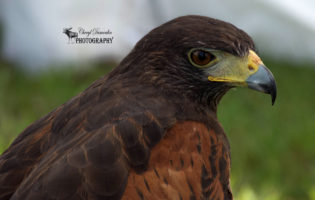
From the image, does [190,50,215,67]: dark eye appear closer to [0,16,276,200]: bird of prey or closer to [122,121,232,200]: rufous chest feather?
[0,16,276,200]: bird of prey

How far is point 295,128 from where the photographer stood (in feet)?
19.6

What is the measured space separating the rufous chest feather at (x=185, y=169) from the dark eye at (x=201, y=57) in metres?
0.28

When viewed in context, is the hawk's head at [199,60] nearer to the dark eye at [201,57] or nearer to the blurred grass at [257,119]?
the dark eye at [201,57]

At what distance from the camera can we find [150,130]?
8.49ft

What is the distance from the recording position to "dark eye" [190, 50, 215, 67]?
2.79 m

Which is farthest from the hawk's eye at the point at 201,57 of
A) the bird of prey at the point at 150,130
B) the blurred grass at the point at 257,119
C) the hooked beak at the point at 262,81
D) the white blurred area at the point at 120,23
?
the white blurred area at the point at 120,23

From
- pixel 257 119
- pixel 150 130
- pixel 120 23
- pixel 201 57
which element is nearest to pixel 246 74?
pixel 201 57

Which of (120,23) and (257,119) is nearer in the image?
(257,119)

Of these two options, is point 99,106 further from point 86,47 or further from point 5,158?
point 86,47

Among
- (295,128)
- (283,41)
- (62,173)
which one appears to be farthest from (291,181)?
(62,173)

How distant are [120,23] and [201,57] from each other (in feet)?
13.0

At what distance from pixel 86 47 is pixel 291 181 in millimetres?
2619

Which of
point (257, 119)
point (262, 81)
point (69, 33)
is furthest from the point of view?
point (69, 33)

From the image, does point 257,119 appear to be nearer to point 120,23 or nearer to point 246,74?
point 120,23
